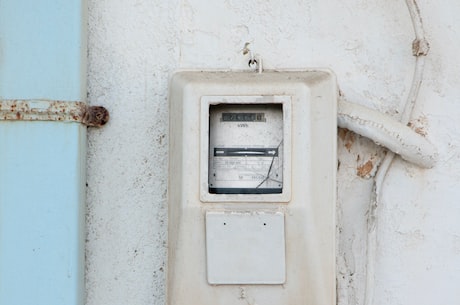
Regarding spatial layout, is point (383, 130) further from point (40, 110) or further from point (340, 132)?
point (40, 110)

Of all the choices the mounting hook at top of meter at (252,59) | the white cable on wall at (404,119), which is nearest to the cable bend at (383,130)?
the white cable on wall at (404,119)

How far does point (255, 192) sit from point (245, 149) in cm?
8

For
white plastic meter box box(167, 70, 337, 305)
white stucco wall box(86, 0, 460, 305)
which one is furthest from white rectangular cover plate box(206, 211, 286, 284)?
white stucco wall box(86, 0, 460, 305)

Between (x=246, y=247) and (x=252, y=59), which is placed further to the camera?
(x=252, y=59)

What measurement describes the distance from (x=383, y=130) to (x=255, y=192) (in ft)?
0.85

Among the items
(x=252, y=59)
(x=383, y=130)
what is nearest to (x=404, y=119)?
(x=383, y=130)

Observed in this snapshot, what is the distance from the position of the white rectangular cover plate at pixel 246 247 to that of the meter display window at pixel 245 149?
48mm

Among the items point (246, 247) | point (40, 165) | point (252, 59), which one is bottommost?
point (246, 247)

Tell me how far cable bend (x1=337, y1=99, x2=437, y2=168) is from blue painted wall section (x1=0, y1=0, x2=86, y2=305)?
485 mm

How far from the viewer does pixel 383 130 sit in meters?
1.29

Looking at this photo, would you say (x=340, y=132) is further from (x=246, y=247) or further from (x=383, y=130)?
(x=246, y=247)

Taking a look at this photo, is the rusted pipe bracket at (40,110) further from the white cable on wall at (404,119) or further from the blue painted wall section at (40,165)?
the white cable on wall at (404,119)

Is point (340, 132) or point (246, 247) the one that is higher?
point (340, 132)

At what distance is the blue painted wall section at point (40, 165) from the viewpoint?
129cm
